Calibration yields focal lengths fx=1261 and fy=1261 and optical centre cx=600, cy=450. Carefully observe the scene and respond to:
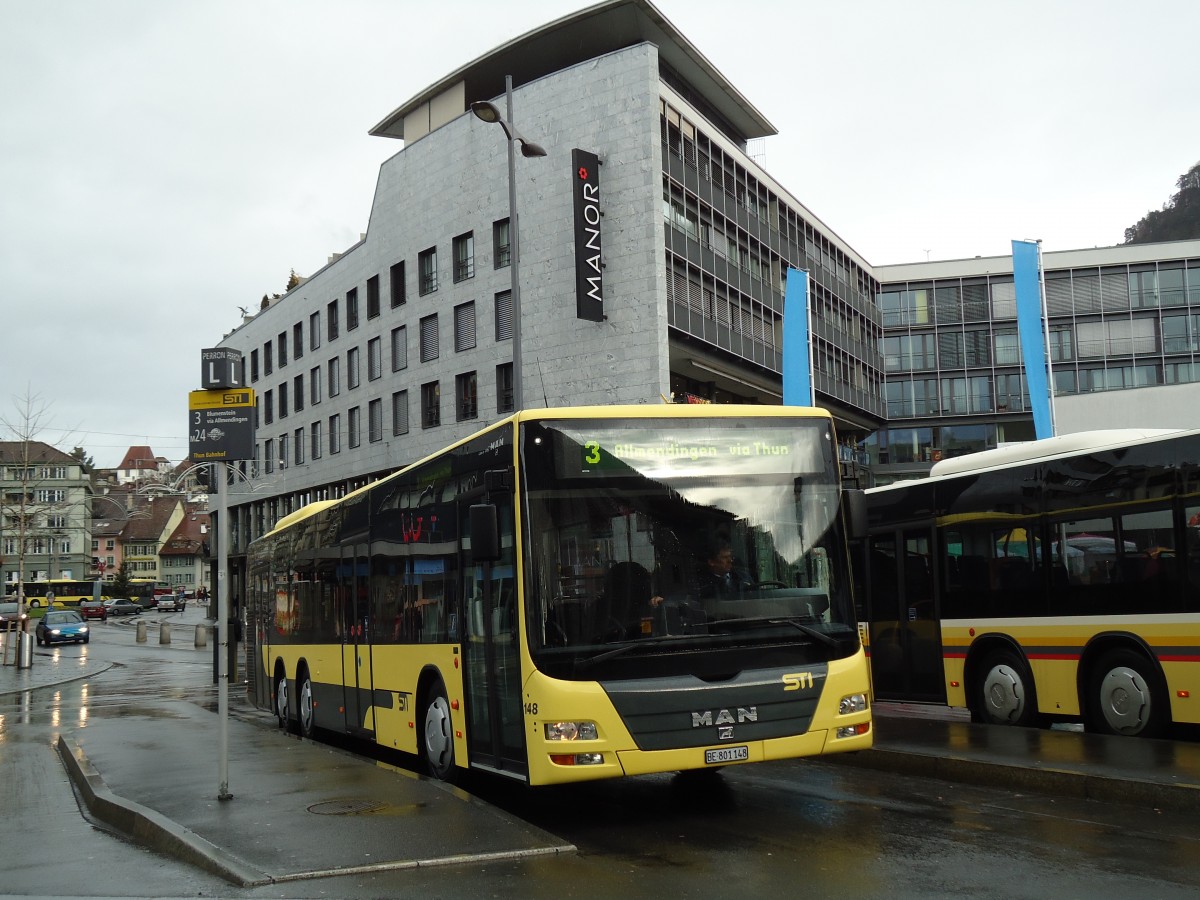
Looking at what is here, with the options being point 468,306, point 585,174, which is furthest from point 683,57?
point 468,306

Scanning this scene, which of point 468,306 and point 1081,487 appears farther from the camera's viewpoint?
point 468,306

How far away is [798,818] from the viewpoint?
876cm

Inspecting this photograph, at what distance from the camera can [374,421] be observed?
183 feet

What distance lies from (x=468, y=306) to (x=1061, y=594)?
3778cm

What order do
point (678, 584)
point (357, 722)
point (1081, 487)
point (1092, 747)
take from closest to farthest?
1. point (678, 584)
2. point (1092, 747)
3. point (1081, 487)
4. point (357, 722)

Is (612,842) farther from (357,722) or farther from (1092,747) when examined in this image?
(357,722)

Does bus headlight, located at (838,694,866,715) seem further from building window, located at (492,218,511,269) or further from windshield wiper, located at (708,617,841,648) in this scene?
building window, located at (492,218,511,269)

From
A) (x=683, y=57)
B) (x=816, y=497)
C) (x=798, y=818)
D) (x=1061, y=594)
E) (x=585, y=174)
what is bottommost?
(x=798, y=818)

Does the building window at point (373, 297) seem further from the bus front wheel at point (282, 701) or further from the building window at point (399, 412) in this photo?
the bus front wheel at point (282, 701)

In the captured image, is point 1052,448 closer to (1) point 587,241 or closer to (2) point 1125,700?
(2) point 1125,700

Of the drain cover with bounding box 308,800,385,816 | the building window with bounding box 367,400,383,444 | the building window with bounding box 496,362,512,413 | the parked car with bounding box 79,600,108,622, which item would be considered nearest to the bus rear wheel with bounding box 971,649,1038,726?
the drain cover with bounding box 308,800,385,816

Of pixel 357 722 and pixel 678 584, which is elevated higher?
pixel 678 584

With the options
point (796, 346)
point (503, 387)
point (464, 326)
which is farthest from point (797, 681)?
point (464, 326)

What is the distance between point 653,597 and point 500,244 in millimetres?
39258
